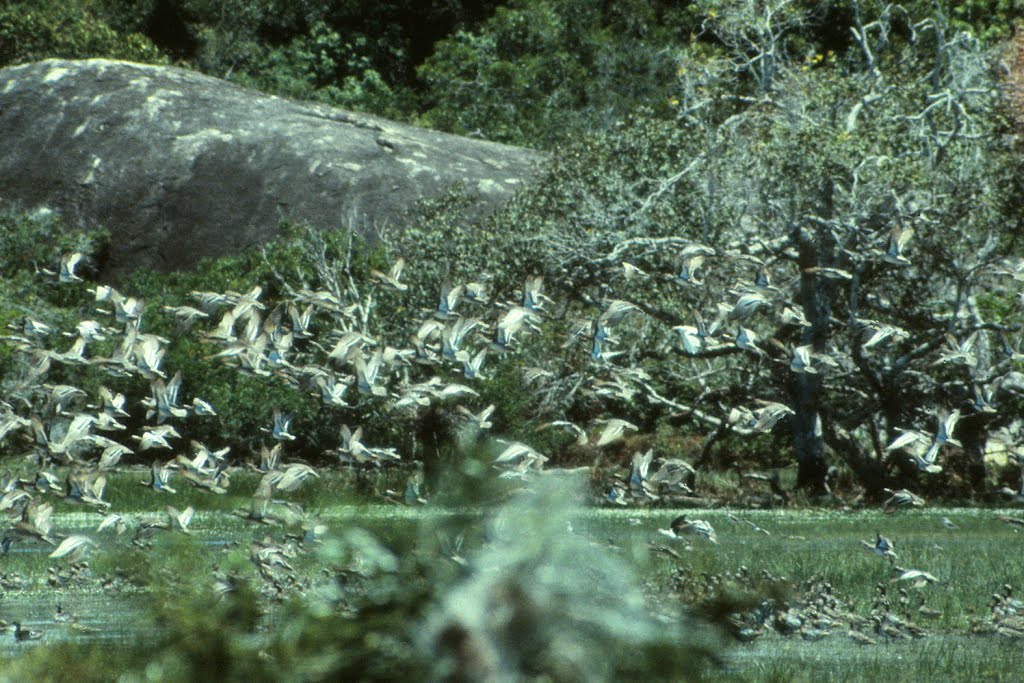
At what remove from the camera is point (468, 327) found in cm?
1192

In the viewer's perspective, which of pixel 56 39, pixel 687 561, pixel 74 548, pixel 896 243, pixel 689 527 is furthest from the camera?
pixel 56 39

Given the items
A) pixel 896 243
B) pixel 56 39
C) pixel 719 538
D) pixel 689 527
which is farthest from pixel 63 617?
pixel 56 39

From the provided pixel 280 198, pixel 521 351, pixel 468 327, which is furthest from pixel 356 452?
pixel 280 198

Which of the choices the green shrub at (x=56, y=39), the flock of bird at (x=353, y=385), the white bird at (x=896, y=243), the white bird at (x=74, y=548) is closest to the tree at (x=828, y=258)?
the flock of bird at (x=353, y=385)

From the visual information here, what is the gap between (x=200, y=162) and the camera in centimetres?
2191

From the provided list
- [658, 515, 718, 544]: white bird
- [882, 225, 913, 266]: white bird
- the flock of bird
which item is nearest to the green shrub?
the flock of bird

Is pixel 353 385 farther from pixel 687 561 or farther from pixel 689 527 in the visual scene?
pixel 687 561

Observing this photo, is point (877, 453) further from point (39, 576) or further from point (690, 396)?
point (39, 576)

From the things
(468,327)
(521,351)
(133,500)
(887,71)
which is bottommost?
(133,500)

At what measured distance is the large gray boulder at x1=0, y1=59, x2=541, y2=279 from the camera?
2100 centimetres

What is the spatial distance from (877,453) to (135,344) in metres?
7.76

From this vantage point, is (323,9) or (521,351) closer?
(521,351)

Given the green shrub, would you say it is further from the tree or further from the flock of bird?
the tree

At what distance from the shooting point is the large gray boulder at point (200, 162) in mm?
21000
